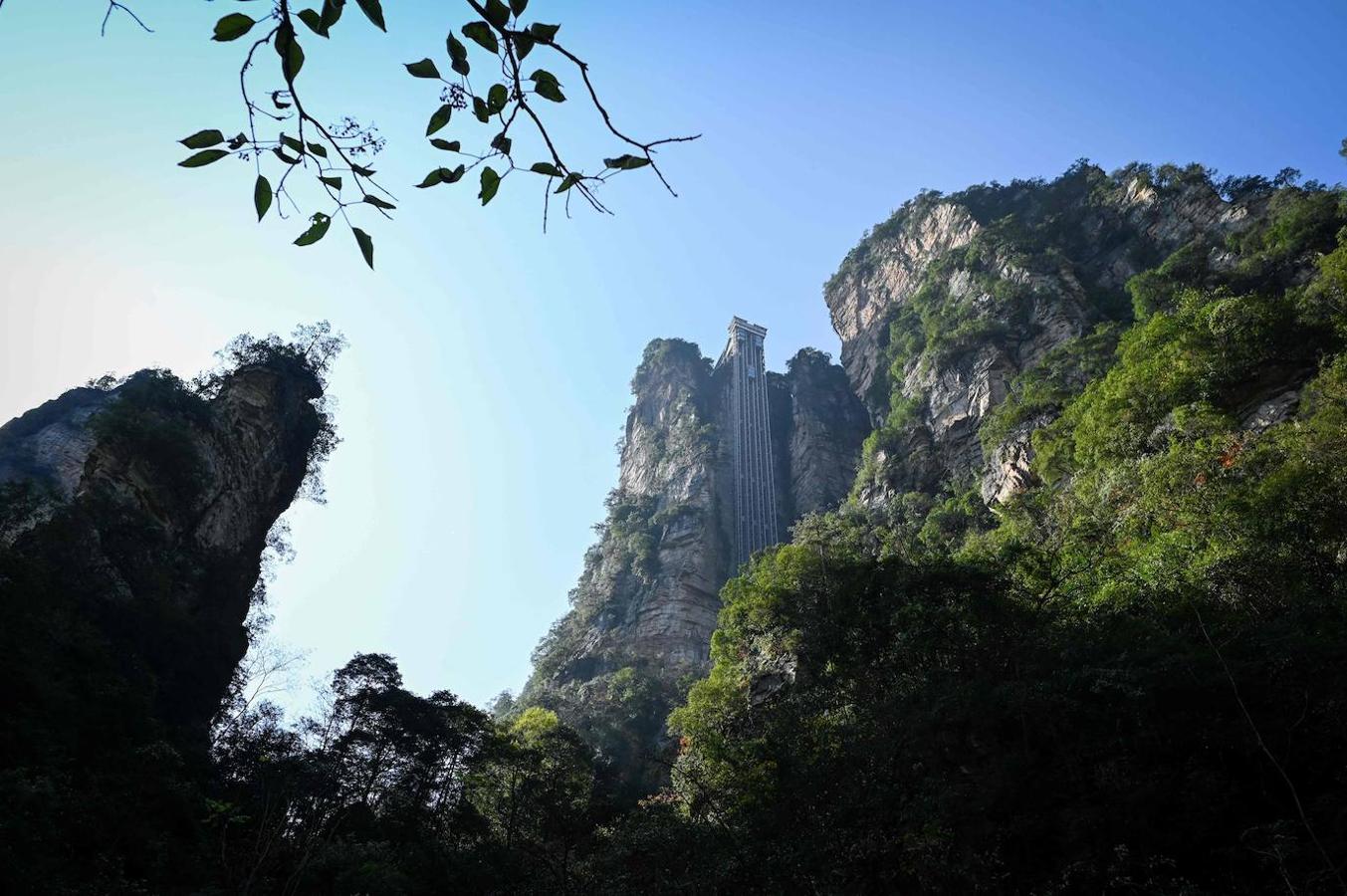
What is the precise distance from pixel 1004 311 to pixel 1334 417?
19.9m

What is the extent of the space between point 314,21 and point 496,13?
342mm

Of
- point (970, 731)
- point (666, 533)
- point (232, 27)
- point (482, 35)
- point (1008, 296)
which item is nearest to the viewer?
point (232, 27)

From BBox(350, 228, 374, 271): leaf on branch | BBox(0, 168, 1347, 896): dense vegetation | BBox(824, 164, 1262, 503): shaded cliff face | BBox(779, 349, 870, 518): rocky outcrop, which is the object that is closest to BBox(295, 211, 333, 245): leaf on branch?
BBox(350, 228, 374, 271): leaf on branch

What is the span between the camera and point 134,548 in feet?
49.4

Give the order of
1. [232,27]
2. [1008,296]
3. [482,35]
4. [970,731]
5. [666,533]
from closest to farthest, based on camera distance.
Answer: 1. [232,27]
2. [482,35]
3. [970,731]
4. [1008,296]
5. [666,533]

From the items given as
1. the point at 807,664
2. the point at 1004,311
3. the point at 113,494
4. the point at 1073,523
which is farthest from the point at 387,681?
the point at 1004,311

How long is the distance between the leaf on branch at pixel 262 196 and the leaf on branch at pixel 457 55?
44cm

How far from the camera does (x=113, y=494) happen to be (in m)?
15.2

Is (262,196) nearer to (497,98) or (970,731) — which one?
(497,98)

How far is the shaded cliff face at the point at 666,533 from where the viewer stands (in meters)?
31.2

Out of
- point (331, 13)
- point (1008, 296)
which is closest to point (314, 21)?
point (331, 13)

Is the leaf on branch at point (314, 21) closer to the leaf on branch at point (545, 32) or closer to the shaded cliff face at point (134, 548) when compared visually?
the leaf on branch at point (545, 32)

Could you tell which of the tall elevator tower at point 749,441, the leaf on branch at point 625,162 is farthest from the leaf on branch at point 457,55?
the tall elevator tower at point 749,441

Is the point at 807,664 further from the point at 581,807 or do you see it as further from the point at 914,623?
the point at 581,807
